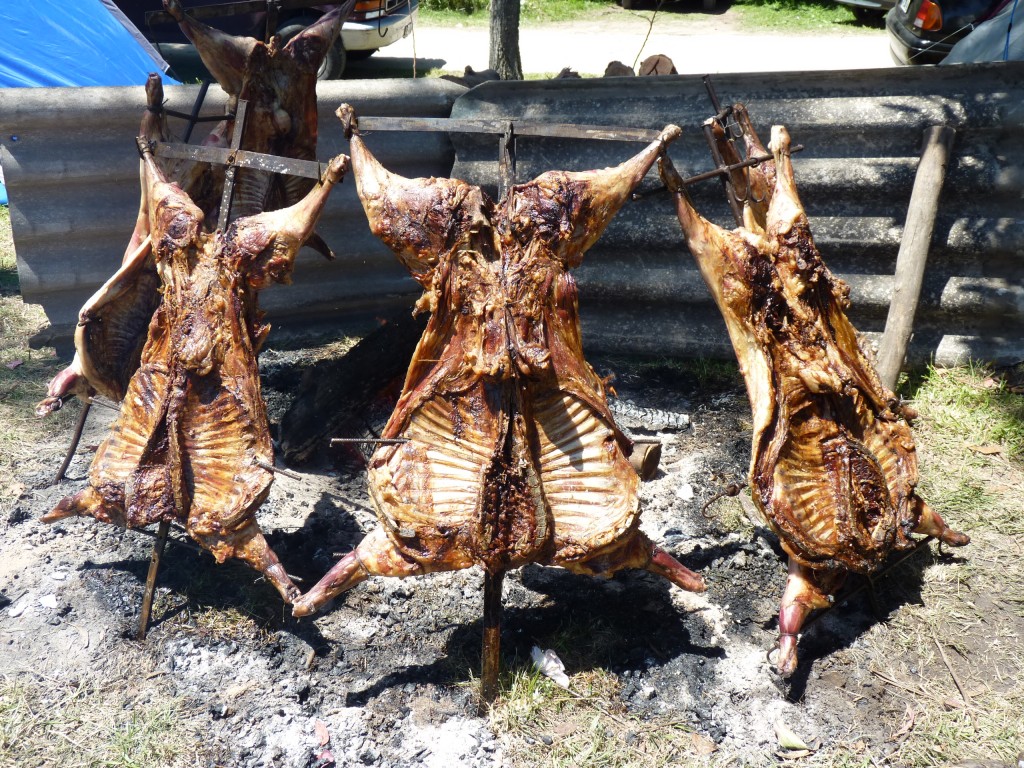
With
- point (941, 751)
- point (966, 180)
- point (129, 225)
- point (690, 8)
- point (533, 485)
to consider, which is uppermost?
point (690, 8)

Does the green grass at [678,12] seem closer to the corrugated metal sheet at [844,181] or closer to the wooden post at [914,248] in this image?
the corrugated metal sheet at [844,181]

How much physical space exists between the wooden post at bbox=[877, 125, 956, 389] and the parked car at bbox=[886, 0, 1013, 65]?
549cm

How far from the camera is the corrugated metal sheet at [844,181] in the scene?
5012 mm

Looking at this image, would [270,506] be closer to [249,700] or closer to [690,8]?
[249,700]

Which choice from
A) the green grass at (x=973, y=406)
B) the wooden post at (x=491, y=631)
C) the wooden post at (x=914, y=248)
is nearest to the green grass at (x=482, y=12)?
the wooden post at (x=914, y=248)

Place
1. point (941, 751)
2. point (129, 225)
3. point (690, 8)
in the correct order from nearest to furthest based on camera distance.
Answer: point (941, 751)
point (129, 225)
point (690, 8)

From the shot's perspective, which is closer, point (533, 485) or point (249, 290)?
point (533, 485)

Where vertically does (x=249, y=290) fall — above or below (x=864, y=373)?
above

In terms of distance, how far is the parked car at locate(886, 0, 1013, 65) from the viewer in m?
9.48

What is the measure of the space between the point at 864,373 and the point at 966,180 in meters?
2.12

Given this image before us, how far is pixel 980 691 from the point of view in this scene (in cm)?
335

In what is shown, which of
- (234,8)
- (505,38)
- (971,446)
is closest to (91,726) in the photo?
(234,8)

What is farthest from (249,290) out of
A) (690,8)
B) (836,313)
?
(690,8)

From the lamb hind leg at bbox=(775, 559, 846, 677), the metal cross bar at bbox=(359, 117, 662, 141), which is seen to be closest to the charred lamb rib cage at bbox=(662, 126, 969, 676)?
the lamb hind leg at bbox=(775, 559, 846, 677)
